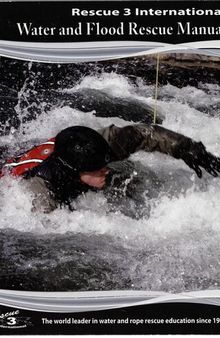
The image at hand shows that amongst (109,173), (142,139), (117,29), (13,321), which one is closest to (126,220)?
(109,173)

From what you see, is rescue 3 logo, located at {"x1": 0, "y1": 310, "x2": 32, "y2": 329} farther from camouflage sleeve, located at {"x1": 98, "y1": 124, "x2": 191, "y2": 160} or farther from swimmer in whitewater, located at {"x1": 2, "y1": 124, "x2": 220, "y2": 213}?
camouflage sleeve, located at {"x1": 98, "y1": 124, "x2": 191, "y2": 160}

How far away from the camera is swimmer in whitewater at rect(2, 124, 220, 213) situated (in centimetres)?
191

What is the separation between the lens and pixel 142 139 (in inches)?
75.7

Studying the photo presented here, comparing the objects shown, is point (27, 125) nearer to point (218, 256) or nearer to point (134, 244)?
point (134, 244)

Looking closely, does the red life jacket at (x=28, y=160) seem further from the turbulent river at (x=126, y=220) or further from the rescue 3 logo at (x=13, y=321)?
the rescue 3 logo at (x=13, y=321)

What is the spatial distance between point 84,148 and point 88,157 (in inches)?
1.4

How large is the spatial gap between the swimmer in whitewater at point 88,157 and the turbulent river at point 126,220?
3 centimetres

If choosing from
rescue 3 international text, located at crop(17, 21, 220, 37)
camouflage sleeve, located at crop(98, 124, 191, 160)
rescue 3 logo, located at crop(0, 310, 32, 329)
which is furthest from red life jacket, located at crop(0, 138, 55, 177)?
rescue 3 logo, located at crop(0, 310, 32, 329)

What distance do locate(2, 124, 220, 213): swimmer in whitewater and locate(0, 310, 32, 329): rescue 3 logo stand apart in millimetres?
419

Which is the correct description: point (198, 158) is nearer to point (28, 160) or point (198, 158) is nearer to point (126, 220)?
point (126, 220)

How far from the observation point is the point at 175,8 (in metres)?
1.86

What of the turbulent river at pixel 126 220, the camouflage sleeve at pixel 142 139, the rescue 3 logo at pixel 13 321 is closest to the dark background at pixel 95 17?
the turbulent river at pixel 126 220

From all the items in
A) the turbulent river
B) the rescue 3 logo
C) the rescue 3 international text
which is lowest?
the rescue 3 logo

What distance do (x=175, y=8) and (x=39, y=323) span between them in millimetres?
1258
